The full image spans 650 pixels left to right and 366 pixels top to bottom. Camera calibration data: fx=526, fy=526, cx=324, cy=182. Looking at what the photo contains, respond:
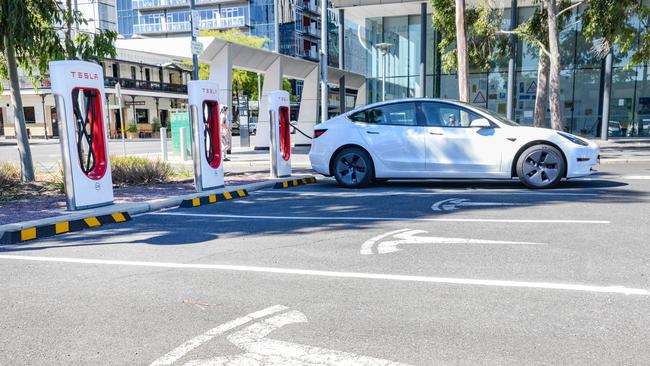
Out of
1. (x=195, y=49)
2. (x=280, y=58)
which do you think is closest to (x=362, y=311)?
(x=195, y=49)

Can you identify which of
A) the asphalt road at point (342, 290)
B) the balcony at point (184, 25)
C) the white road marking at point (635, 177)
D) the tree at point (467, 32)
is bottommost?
the asphalt road at point (342, 290)

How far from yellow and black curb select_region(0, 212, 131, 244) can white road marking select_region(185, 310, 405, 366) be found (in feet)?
13.5

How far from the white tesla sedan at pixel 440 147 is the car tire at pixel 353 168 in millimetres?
19

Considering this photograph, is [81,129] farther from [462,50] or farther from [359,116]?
[462,50]

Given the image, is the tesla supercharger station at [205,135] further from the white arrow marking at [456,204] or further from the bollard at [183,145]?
the bollard at [183,145]

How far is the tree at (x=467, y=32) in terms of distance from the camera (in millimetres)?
15609

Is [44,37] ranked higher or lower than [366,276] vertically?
higher

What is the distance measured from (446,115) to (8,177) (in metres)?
8.33

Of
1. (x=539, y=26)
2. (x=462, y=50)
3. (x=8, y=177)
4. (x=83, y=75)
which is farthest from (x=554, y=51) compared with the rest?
(x=8, y=177)

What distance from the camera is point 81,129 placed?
7.59 metres

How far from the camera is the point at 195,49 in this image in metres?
15.3

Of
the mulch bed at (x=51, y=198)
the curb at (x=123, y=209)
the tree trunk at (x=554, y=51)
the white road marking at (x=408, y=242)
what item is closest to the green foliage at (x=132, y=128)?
the mulch bed at (x=51, y=198)

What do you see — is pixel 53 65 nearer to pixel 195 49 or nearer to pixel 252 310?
pixel 252 310

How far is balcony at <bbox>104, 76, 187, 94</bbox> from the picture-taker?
163ft
